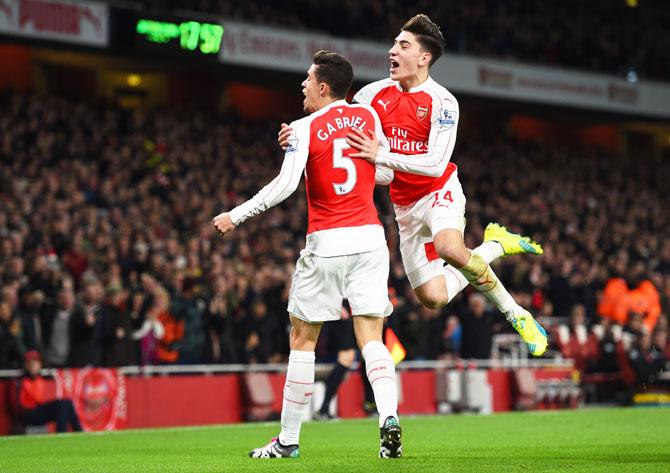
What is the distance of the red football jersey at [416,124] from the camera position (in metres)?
8.27

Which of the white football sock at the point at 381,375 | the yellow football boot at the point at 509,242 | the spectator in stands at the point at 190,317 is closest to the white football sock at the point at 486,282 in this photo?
the yellow football boot at the point at 509,242

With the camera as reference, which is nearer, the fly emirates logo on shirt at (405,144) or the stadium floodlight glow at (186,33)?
the fly emirates logo on shirt at (405,144)

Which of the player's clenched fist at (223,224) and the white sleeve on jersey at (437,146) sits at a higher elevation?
the white sleeve on jersey at (437,146)

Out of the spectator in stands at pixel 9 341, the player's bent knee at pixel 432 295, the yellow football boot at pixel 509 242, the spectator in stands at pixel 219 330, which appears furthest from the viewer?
the spectator in stands at pixel 219 330

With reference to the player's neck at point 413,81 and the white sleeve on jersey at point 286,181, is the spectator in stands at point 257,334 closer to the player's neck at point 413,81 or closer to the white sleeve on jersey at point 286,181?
the player's neck at point 413,81

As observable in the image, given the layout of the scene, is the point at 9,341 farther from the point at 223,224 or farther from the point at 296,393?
the point at 223,224

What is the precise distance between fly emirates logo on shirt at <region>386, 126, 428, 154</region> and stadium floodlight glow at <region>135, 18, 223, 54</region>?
15.0 meters

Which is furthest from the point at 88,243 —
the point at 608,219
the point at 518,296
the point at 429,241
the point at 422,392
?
the point at 608,219

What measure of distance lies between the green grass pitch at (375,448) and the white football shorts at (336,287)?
0.93 meters

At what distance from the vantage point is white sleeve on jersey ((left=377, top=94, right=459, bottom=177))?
8026 mm

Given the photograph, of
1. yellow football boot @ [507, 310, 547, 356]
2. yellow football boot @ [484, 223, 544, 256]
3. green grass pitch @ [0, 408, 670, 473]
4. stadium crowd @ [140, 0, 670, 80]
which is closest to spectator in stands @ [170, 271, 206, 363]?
green grass pitch @ [0, 408, 670, 473]

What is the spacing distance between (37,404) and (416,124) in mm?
6671

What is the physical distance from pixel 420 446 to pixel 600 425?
3.91m

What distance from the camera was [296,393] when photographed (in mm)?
7562
